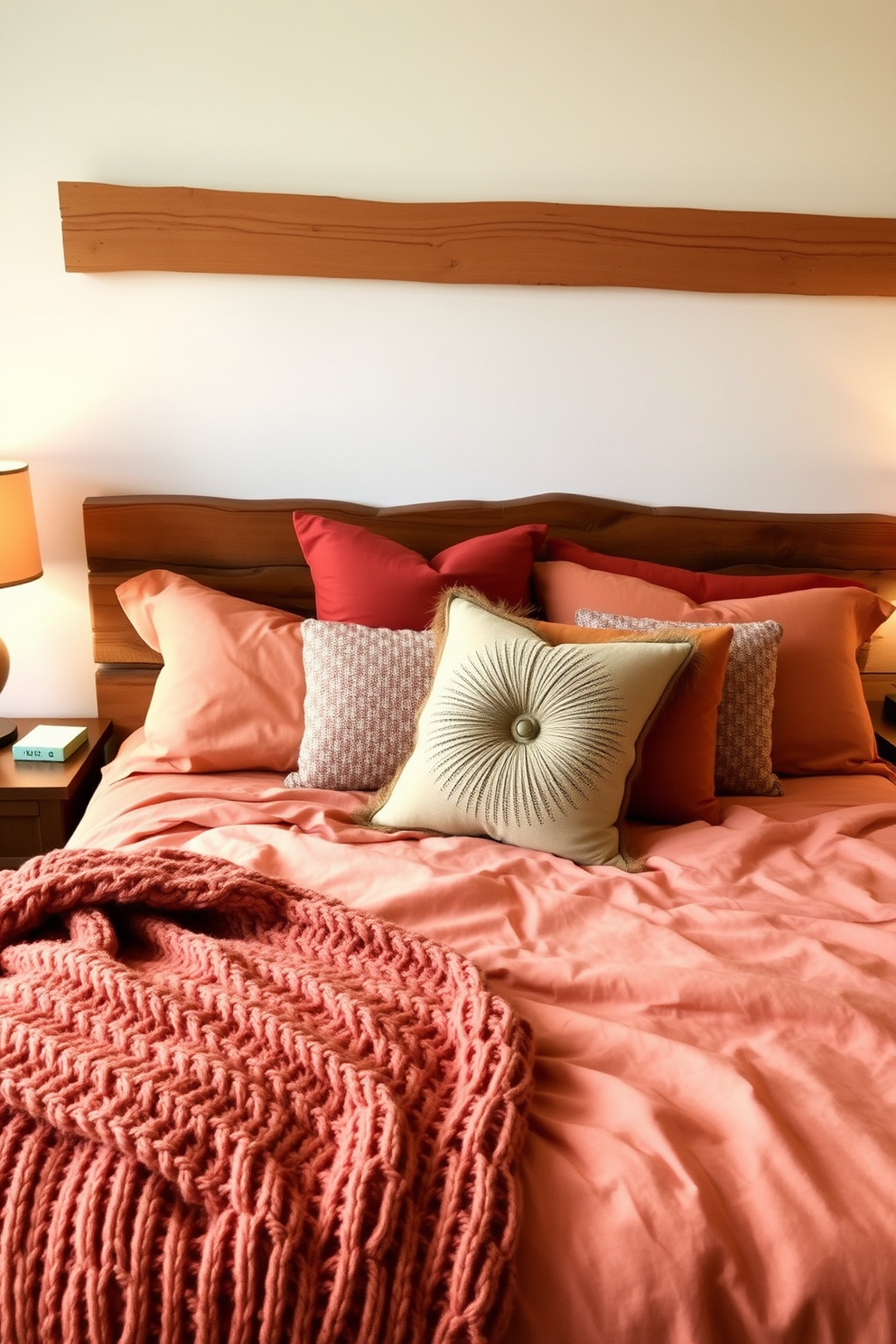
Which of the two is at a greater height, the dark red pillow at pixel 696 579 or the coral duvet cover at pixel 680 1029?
the dark red pillow at pixel 696 579

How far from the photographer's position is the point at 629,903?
1530mm

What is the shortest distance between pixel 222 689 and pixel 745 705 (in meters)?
1.00

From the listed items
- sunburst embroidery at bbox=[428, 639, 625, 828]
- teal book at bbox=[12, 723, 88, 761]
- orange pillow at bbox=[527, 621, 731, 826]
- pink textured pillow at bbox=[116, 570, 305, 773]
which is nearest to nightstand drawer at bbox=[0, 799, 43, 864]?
teal book at bbox=[12, 723, 88, 761]

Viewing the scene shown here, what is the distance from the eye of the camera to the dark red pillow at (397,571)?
6.93 feet

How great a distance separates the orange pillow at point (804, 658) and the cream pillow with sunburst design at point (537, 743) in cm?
36

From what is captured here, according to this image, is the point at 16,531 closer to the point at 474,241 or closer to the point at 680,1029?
the point at 474,241

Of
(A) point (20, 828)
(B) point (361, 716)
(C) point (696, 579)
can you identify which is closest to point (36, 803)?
(A) point (20, 828)

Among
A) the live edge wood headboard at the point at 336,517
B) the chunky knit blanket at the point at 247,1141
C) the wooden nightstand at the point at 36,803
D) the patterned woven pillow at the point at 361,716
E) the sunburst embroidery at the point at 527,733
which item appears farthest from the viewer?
the live edge wood headboard at the point at 336,517

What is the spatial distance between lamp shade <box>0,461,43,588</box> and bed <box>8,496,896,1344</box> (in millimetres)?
158

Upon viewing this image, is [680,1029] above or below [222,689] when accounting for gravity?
below

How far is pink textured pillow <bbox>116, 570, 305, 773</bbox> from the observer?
2.02 meters

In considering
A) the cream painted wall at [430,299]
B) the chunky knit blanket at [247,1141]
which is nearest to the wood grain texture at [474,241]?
the cream painted wall at [430,299]

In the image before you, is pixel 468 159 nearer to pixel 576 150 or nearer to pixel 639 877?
pixel 576 150

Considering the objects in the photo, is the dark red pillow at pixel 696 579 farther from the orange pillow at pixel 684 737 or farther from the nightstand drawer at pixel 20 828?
the nightstand drawer at pixel 20 828
